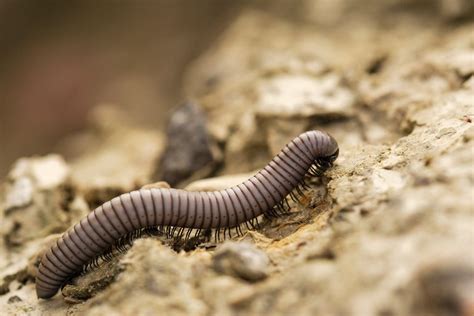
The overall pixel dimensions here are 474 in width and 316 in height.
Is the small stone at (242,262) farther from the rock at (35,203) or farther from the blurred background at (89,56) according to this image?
the blurred background at (89,56)

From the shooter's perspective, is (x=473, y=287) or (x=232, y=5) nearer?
(x=473, y=287)

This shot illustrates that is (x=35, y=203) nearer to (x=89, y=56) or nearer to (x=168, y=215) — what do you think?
(x=168, y=215)

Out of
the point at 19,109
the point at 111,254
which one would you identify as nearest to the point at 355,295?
the point at 111,254

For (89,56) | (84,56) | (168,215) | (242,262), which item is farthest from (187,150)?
(84,56)

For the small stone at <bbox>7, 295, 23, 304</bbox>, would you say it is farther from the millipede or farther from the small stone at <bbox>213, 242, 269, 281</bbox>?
the small stone at <bbox>213, 242, 269, 281</bbox>

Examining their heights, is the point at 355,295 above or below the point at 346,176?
below

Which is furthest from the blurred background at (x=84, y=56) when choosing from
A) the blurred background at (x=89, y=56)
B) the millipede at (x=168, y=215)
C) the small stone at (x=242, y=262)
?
the small stone at (x=242, y=262)

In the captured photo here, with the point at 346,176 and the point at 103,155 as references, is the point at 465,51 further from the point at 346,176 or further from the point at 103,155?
the point at 103,155
